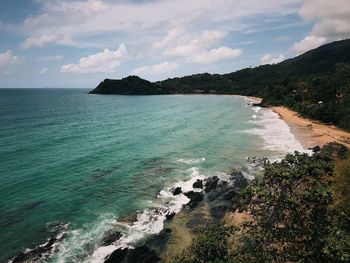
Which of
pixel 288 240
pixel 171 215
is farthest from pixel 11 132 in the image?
pixel 288 240

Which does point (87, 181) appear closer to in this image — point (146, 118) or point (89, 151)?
point (89, 151)

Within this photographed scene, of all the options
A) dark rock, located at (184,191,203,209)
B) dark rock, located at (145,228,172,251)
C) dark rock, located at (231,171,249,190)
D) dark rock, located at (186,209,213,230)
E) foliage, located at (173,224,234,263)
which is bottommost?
dark rock, located at (145,228,172,251)

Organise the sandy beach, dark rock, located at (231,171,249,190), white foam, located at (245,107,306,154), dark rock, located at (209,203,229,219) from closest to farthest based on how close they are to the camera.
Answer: dark rock, located at (209,203,229,219) < dark rock, located at (231,171,249,190) < white foam, located at (245,107,306,154) < the sandy beach

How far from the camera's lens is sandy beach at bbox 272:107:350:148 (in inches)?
2596

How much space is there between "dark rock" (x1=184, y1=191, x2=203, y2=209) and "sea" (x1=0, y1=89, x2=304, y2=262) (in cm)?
108

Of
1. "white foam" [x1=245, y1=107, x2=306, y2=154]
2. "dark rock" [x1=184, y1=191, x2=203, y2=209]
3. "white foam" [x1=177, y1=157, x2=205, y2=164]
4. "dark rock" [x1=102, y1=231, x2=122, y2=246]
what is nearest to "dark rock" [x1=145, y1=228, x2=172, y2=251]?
"dark rock" [x1=102, y1=231, x2=122, y2=246]

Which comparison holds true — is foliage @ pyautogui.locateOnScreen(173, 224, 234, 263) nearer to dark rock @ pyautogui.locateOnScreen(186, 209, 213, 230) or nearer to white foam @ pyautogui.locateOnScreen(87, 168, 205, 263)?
white foam @ pyautogui.locateOnScreen(87, 168, 205, 263)

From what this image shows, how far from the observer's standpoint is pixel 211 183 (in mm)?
42875

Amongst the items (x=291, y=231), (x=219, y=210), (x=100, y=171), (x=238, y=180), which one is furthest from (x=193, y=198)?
(x=291, y=231)

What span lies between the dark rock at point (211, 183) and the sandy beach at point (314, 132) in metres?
27.3

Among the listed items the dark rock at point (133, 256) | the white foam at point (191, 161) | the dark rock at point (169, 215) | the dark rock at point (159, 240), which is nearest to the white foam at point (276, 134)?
the white foam at point (191, 161)

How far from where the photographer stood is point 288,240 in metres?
16.9

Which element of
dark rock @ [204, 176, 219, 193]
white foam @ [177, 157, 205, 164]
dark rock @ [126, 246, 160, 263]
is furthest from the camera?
white foam @ [177, 157, 205, 164]

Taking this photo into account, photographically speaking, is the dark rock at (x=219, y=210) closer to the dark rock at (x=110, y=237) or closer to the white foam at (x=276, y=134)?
the dark rock at (x=110, y=237)
